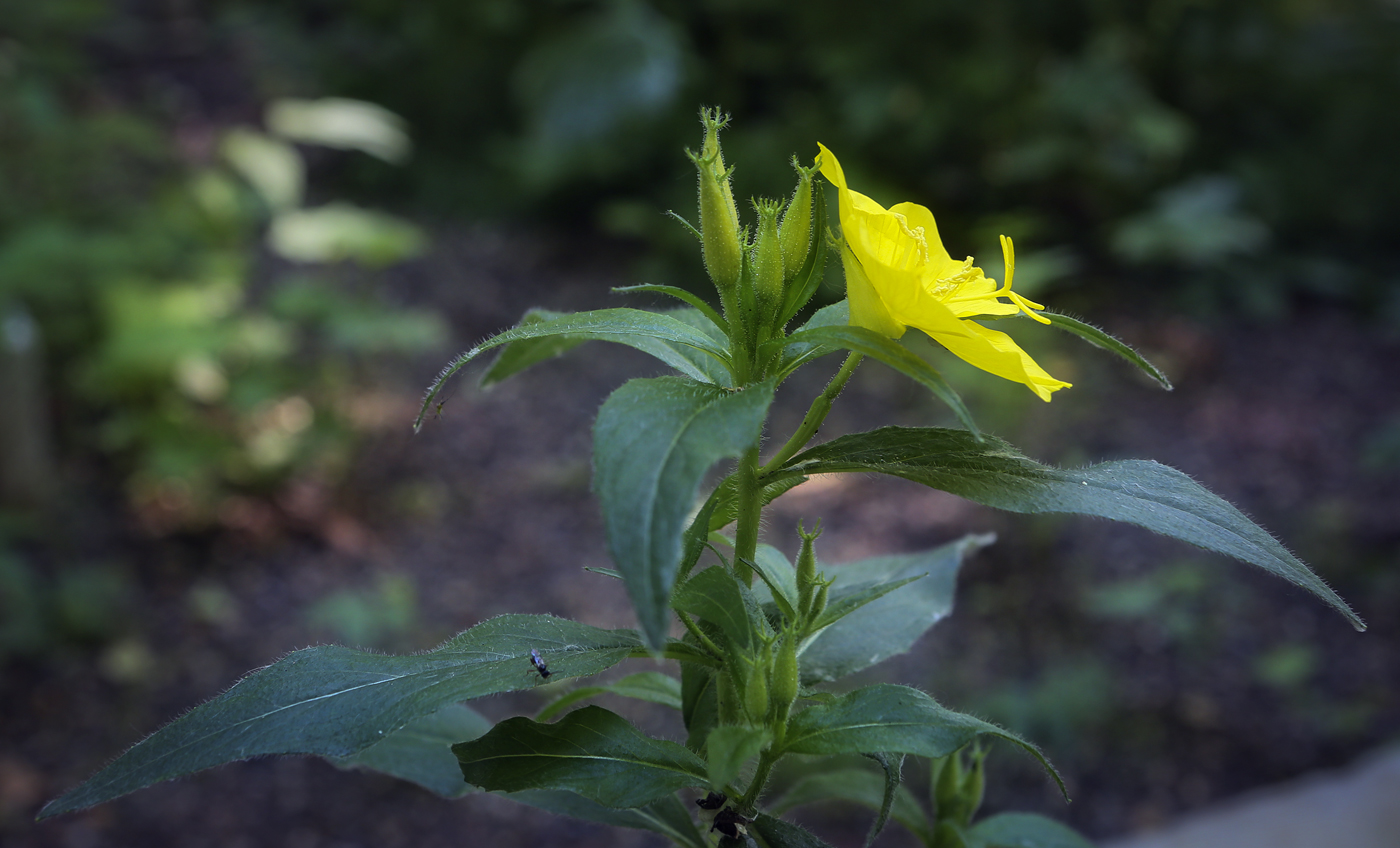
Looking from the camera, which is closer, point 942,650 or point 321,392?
point 942,650

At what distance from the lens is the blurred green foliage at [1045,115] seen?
4.56 meters

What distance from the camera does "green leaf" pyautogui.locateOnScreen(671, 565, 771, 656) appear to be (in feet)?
2.16

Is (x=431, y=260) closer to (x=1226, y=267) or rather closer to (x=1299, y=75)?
(x=1226, y=267)

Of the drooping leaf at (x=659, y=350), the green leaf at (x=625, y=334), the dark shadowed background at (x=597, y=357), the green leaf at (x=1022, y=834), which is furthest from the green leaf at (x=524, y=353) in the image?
the dark shadowed background at (x=597, y=357)

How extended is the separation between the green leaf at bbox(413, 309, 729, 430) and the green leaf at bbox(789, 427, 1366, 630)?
100mm

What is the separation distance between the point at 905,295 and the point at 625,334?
0.18 metres

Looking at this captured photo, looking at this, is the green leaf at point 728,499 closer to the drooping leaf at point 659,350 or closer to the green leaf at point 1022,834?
the drooping leaf at point 659,350

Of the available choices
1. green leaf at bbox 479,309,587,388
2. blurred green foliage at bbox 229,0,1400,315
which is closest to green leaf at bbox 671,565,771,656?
green leaf at bbox 479,309,587,388

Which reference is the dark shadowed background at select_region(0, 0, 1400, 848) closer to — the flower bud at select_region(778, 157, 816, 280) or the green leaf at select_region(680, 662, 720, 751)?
the green leaf at select_region(680, 662, 720, 751)

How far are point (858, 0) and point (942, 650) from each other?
322cm

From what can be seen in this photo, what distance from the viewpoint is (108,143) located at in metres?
4.35

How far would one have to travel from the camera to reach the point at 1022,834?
88 cm

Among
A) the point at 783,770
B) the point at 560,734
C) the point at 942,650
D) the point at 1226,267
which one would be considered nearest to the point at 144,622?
the point at 783,770

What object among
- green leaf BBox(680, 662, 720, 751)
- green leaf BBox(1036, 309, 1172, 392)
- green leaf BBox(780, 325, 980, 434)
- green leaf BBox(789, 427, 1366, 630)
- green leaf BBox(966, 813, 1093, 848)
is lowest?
green leaf BBox(966, 813, 1093, 848)
